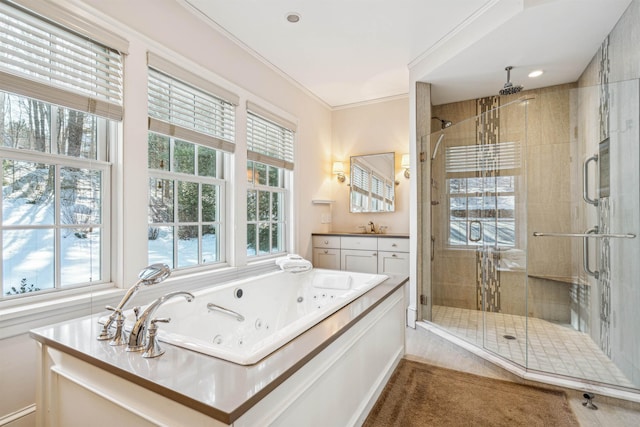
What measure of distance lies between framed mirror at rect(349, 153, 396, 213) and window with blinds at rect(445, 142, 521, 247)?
3.20 feet

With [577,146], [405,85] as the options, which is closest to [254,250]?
[405,85]

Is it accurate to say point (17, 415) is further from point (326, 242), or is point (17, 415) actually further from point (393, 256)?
point (393, 256)

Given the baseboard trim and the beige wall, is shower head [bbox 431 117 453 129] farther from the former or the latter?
the baseboard trim

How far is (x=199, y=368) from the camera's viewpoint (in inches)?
41.9

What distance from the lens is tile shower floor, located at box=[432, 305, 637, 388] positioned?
219 centimetres

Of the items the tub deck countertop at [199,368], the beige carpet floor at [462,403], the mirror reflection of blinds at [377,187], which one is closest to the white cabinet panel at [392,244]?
the mirror reflection of blinds at [377,187]

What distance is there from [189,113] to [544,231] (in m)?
3.30

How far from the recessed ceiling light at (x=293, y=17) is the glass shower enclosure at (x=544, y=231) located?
1.69 m

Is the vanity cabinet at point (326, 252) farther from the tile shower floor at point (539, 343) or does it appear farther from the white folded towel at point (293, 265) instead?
the tile shower floor at point (539, 343)

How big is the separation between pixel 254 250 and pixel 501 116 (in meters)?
2.77

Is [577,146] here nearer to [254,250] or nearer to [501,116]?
[501,116]

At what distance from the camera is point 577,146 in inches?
109

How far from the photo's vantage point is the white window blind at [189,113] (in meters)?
2.23

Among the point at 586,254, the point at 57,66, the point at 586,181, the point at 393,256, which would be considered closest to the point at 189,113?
the point at 57,66
